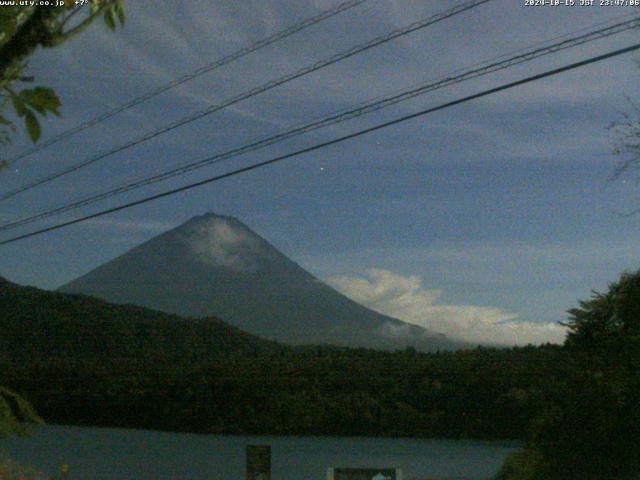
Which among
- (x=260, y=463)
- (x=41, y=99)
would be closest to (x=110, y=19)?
(x=41, y=99)

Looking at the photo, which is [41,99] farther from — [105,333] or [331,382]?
[105,333]

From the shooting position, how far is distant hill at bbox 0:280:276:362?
23891 mm

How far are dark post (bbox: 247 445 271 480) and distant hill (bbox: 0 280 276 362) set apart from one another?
13.3 m

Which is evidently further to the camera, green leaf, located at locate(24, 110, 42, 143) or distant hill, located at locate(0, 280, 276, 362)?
distant hill, located at locate(0, 280, 276, 362)

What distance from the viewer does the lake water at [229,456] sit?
52.3 ft

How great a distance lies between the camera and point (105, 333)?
970 inches

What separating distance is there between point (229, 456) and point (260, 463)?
29.8ft

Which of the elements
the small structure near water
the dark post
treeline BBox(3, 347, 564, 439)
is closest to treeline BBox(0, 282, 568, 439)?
treeline BBox(3, 347, 564, 439)

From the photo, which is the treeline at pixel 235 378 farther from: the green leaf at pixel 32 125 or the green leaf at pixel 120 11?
the green leaf at pixel 32 125

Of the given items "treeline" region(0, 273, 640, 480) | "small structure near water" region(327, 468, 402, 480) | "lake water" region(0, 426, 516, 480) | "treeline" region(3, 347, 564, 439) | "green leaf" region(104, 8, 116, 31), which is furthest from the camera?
"treeline" region(3, 347, 564, 439)

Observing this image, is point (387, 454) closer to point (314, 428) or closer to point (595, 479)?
point (314, 428)

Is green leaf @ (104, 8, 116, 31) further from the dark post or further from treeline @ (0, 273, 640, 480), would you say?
treeline @ (0, 273, 640, 480)

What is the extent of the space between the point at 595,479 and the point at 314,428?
7.21m

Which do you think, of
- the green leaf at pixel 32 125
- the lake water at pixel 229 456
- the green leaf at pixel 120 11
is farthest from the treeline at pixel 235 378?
the green leaf at pixel 32 125
